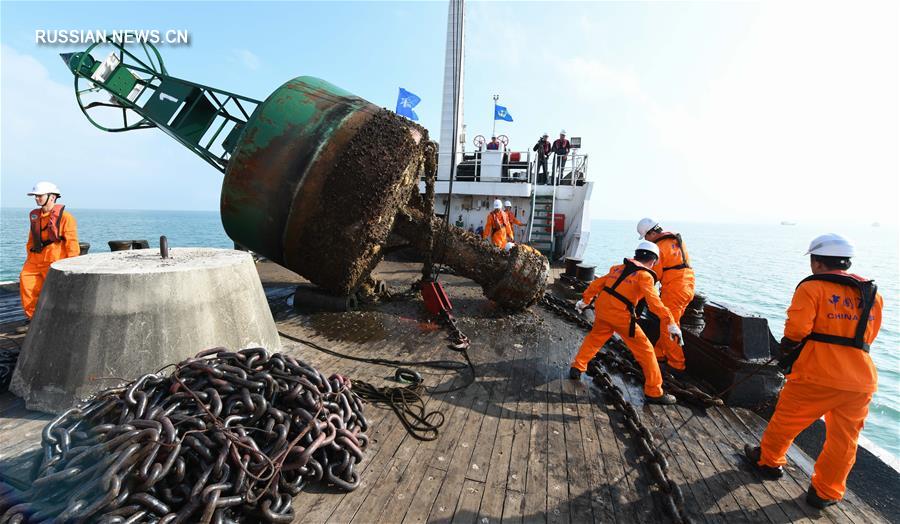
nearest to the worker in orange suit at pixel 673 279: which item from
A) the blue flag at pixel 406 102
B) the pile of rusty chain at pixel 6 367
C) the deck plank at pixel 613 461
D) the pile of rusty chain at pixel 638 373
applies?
the pile of rusty chain at pixel 638 373

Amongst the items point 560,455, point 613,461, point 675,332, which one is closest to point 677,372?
point 675,332

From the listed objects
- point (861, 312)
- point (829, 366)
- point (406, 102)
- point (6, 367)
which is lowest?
point (6, 367)

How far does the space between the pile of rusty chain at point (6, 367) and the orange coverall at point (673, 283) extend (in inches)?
253

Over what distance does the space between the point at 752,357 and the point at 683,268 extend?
4.10 ft

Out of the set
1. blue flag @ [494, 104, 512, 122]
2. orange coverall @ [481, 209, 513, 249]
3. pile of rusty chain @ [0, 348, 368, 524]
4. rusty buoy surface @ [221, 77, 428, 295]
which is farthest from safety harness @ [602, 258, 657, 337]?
blue flag @ [494, 104, 512, 122]

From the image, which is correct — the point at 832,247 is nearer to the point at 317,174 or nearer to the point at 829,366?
the point at 829,366

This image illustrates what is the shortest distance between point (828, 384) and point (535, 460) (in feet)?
6.59

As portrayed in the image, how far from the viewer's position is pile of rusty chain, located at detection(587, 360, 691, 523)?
2.50 meters

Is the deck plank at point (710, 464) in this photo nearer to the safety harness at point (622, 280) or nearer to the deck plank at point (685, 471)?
the deck plank at point (685, 471)

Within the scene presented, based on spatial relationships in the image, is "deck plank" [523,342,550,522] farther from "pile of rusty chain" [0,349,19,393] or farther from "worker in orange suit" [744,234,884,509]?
"pile of rusty chain" [0,349,19,393]

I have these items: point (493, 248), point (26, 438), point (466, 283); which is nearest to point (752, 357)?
point (493, 248)

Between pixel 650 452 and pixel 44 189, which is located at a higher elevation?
pixel 44 189

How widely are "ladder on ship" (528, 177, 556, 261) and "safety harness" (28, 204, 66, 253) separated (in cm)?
1095

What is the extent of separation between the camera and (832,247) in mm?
2836
